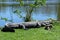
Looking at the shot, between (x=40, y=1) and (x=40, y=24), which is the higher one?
(x=40, y=1)

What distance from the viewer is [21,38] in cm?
532

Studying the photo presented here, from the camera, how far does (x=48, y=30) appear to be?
629 cm

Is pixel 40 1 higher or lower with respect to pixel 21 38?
higher

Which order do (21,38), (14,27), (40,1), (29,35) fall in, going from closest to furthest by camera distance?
1. (21,38)
2. (29,35)
3. (14,27)
4. (40,1)

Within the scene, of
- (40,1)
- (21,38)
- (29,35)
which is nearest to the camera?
(21,38)

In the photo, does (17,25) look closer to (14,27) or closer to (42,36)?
(14,27)

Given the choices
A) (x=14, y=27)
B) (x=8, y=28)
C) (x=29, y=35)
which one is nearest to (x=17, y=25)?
(x=14, y=27)

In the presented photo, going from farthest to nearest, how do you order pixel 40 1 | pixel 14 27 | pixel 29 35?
pixel 40 1 → pixel 14 27 → pixel 29 35

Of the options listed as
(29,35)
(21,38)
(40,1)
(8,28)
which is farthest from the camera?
(40,1)

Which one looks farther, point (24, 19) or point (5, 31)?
point (24, 19)

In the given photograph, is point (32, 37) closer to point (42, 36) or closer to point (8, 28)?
point (42, 36)

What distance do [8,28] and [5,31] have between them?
0.41 feet

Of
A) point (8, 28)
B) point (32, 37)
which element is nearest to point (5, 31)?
point (8, 28)

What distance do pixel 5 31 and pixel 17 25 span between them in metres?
0.75
